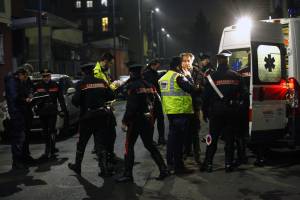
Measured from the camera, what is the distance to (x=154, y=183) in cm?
766

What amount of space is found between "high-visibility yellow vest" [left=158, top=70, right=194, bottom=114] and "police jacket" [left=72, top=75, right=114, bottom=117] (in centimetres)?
102

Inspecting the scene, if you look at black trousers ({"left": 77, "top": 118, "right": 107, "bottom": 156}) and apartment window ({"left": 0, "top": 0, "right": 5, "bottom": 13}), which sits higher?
apartment window ({"left": 0, "top": 0, "right": 5, "bottom": 13})

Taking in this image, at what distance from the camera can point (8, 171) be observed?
29.7 ft

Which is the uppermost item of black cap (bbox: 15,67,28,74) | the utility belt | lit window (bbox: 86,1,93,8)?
lit window (bbox: 86,1,93,8)

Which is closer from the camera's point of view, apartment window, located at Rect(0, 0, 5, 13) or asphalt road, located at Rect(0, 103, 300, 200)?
asphalt road, located at Rect(0, 103, 300, 200)

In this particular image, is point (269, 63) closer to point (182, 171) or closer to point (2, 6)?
point (182, 171)

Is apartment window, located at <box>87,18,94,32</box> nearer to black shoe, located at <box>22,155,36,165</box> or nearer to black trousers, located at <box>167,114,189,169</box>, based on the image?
black shoe, located at <box>22,155,36,165</box>

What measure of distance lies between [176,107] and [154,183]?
130cm

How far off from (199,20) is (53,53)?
106657 mm

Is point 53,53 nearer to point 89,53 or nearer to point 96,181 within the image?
point 89,53

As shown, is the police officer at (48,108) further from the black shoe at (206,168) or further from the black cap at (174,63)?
the black shoe at (206,168)

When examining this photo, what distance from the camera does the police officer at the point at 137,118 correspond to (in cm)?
773

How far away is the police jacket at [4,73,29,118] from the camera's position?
931 cm

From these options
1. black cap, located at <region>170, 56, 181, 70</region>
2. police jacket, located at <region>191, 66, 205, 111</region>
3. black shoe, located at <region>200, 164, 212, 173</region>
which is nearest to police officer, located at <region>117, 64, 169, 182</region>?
black cap, located at <region>170, 56, 181, 70</region>
